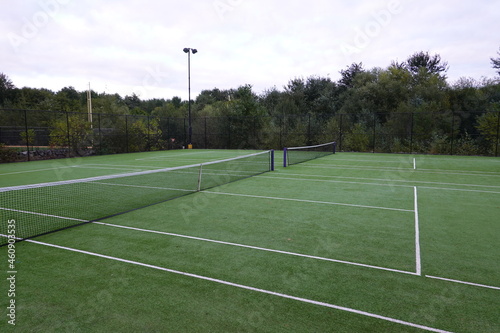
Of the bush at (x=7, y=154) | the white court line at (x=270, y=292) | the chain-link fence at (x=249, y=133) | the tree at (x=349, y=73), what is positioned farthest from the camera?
the tree at (x=349, y=73)

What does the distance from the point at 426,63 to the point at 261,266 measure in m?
42.5

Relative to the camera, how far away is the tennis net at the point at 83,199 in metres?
6.36

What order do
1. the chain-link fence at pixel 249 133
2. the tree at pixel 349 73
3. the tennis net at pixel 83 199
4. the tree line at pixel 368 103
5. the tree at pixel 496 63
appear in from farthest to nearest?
the tree at pixel 349 73, the tree at pixel 496 63, the tree line at pixel 368 103, the chain-link fence at pixel 249 133, the tennis net at pixel 83 199

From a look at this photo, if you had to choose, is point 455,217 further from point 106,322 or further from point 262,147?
point 262,147

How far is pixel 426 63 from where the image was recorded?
38844 millimetres

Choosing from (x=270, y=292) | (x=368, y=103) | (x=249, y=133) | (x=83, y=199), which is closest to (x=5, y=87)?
(x=249, y=133)

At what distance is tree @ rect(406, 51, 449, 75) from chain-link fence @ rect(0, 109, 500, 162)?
454 inches

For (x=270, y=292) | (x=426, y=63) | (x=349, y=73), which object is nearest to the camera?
(x=270, y=292)

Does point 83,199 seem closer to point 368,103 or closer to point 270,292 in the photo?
point 270,292

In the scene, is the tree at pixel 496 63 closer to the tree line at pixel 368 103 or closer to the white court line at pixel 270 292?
the tree line at pixel 368 103

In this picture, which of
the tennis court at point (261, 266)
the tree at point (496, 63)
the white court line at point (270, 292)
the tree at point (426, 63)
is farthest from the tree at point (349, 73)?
the white court line at point (270, 292)

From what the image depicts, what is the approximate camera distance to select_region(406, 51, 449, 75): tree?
38.2 m

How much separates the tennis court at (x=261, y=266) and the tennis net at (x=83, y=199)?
3.9 inches

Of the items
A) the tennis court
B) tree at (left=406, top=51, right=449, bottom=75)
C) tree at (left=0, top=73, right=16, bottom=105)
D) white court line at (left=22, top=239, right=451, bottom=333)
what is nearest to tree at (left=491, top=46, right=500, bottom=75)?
tree at (left=406, top=51, right=449, bottom=75)
